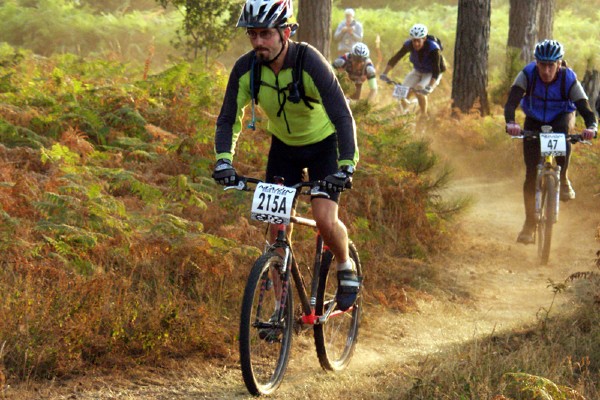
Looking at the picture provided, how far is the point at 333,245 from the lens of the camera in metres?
6.13

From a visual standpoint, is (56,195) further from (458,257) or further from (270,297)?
(458,257)

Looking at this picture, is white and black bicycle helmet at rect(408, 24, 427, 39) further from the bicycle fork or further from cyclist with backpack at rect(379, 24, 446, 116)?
the bicycle fork

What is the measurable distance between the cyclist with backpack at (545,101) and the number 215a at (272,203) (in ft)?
17.8

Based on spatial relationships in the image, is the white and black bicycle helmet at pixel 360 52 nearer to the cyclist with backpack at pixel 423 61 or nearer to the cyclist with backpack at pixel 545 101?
the cyclist with backpack at pixel 423 61

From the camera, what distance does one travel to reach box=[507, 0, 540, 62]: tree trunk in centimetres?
2016

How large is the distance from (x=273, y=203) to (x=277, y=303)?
2.43 ft

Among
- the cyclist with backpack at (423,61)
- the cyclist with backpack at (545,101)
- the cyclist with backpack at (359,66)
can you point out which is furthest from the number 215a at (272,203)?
the cyclist with backpack at (359,66)

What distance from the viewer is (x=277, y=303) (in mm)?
5844

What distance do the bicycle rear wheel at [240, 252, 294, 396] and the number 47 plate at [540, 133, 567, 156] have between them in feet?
17.5

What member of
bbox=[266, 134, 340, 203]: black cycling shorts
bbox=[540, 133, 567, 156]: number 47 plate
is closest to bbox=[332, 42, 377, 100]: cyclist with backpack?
bbox=[540, 133, 567, 156]: number 47 plate

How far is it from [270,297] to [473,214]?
25.7 feet

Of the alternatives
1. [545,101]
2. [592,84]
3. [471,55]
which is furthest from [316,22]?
[592,84]

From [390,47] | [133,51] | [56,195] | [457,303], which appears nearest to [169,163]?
[56,195]

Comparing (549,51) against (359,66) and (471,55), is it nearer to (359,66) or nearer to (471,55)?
(359,66)
